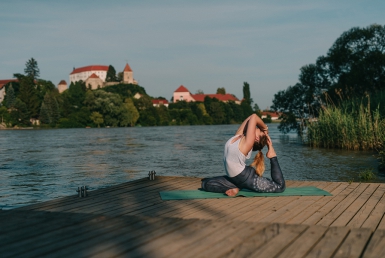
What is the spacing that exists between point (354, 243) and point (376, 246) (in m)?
0.17

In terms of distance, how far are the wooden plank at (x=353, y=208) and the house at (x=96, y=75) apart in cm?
15067

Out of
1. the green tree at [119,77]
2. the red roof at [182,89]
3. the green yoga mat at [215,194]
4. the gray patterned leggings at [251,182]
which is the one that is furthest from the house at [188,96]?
the gray patterned leggings at [251,182]

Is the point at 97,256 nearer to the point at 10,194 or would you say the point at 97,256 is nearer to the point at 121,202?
the point at 121,202

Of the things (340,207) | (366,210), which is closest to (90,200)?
(340,207)

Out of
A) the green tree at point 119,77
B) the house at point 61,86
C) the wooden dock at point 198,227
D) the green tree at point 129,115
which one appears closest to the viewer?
the wooden dock at point 198,227

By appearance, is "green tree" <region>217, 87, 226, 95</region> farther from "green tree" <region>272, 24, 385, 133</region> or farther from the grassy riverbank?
the grassy riverbank

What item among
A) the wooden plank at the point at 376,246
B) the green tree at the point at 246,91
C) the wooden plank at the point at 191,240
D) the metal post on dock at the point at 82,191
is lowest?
the wooden plank at the point at 376,246

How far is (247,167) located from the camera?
646 cm

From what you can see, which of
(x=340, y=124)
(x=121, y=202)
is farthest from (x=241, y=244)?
(x=340, y=124)

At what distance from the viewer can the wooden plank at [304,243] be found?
11.5 feet

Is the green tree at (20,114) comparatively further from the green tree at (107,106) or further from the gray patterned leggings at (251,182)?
the gray patterned leggings at (251,182)

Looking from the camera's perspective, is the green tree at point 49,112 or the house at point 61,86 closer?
the green tree at point 49,112

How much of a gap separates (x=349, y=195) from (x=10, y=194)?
8433 mm

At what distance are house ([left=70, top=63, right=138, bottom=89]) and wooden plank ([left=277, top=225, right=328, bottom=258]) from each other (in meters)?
153
